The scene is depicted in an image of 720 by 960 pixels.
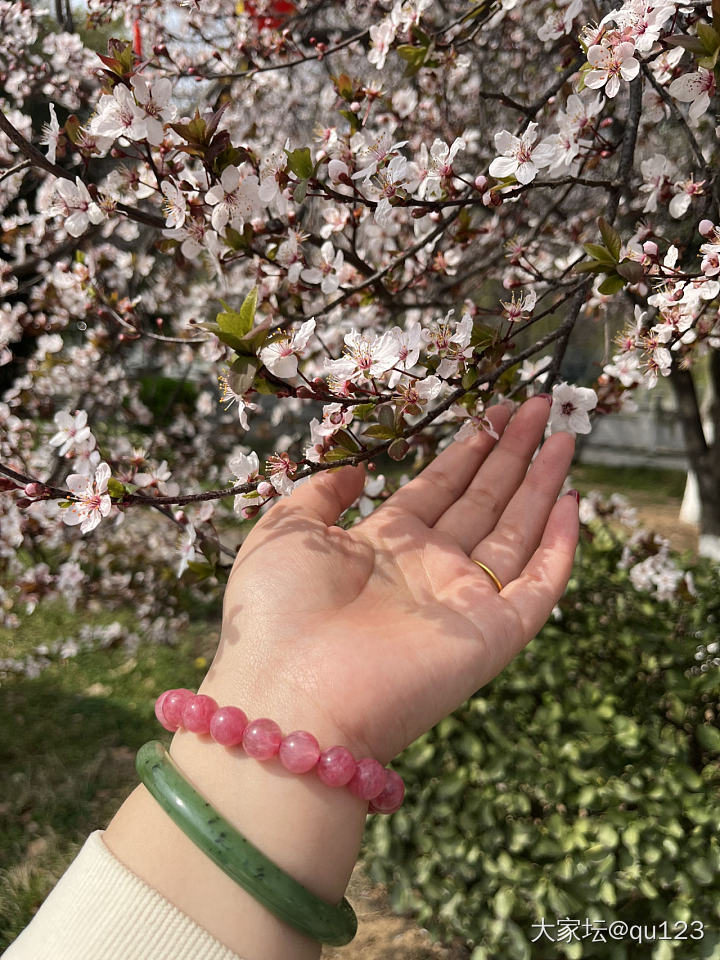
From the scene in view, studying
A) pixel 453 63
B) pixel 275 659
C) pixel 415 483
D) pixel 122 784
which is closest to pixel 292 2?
pixel 453 63

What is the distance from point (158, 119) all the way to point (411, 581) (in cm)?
119

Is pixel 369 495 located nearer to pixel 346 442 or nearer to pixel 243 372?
pixel 346 442

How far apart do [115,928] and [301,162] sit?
4.87 ft

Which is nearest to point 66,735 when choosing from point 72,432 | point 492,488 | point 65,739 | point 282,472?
point 65,739

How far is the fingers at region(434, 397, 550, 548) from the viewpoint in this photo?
68.3 inches

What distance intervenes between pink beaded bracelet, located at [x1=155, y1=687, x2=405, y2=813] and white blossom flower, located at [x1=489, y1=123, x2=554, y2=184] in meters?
1.16

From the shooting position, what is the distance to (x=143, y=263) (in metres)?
3.57

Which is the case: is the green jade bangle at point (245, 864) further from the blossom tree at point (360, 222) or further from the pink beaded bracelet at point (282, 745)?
the blossom tree at point (360, 222)

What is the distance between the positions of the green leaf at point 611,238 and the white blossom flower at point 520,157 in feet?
0.63

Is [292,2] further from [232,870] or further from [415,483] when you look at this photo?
[232,870]

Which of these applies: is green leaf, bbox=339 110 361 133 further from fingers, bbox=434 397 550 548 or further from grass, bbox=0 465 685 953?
grass, bbox=0 465 685 953

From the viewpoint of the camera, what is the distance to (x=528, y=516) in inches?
66.8

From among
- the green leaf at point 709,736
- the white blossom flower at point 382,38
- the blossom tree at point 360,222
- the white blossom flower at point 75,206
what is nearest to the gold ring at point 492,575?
the blossom tree at point 360,222

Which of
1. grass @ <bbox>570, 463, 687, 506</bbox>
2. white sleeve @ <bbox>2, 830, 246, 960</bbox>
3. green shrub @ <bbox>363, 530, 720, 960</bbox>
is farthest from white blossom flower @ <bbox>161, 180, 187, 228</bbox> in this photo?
grass @ <bbox>570, 463, 687, 506</bbox>
